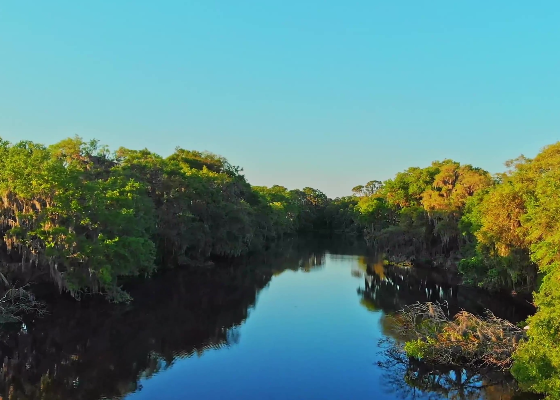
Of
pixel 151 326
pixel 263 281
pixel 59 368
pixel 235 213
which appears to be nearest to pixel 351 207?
pixel 235 213

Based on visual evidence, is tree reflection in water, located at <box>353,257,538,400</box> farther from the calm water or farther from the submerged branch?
the submerged branch

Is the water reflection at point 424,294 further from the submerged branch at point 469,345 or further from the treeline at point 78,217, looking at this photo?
the treeline at point 78,217

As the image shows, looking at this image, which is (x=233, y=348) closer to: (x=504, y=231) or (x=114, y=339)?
(x=114, y=339)

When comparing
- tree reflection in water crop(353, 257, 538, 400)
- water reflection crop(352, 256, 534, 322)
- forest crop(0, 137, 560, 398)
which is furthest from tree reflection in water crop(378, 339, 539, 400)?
water reflection crop(352, 256, 534, 322)

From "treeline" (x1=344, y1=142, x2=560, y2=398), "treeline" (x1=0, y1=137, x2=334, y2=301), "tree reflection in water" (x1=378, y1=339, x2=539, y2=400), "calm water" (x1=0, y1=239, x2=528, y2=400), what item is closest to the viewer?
"treeline" (x1=344, y1=142, x2=560, y2=398)

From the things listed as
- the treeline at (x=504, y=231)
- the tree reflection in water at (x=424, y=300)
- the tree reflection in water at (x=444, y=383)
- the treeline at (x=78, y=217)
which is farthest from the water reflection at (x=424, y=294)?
the treeline at (x=78, y=217)

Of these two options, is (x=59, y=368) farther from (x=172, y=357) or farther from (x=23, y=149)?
(x=23, y=149)
